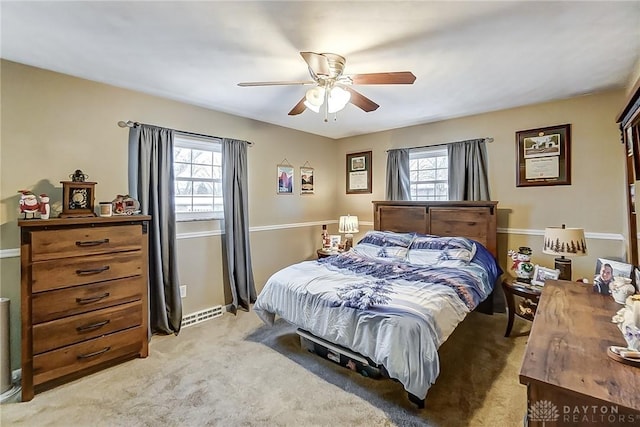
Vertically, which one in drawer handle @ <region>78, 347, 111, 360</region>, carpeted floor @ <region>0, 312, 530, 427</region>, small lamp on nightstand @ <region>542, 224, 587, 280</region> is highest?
small lamp on nightstand @ <region>542, 224, 587, 280</region>

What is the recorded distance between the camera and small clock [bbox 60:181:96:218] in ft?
7.54

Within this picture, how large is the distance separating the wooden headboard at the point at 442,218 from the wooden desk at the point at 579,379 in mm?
2241

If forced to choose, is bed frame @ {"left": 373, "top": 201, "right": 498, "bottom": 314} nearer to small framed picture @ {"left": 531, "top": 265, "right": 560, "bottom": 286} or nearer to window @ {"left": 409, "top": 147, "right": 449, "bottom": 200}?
window @ {"left": 409, "top": 147, "right": 449, "bottom": 200}

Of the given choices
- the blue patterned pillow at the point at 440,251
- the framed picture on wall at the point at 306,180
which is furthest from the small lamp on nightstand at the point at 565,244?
the framed picture on wall at the point at 306,180

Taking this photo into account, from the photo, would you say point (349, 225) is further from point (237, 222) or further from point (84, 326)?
point (84, 326)

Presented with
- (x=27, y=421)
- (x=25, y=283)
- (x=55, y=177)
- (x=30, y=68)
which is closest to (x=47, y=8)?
(x=30, y=68)

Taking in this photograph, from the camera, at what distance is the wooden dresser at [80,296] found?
2.01 meters

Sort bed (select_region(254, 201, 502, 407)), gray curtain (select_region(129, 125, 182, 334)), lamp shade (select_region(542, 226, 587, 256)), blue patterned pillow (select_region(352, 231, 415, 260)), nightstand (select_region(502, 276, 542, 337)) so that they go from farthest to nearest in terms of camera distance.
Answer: blue patterned pillow (select_region(352, 231, 415, 260)), gray curtain (select_region(129, 125, 182, 334)), nightstand (select_region(502, 276, 542, 337)), lamp shade (select_region(542, 226, 587, 256)), bed (select_region(254, 201, 502, 407))

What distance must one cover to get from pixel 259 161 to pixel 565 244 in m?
3.44

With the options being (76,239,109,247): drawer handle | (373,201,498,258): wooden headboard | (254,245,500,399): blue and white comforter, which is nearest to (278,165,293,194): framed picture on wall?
(373,201,498,258): wooden headboard

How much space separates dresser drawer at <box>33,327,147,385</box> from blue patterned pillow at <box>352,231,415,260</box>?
2.52m

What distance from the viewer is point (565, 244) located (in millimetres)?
2611

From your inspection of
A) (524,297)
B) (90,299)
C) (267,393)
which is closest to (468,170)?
(524,297)

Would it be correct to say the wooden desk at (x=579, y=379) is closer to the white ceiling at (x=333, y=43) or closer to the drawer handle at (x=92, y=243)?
the white ceiling at (x=333, y=43)
